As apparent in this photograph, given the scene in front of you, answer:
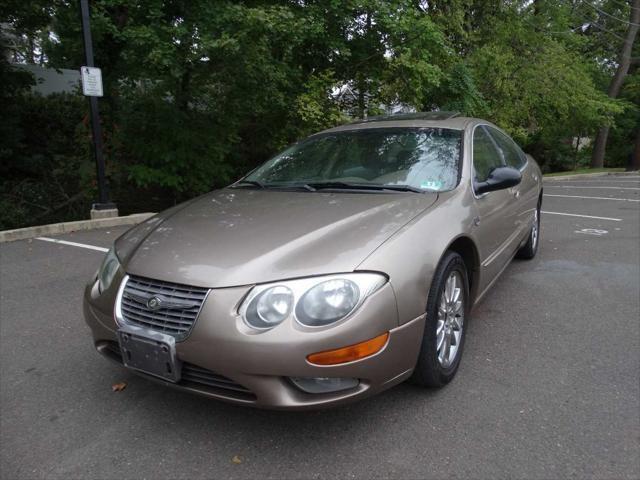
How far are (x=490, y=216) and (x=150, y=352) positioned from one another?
2253 millimetres

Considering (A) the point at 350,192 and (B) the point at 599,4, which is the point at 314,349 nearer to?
(A) the point at 350,192

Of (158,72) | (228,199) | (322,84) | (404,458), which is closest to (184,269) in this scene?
(228,199)

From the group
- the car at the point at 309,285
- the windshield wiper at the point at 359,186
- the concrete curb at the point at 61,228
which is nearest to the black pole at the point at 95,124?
the concrete curb at the point at 61,228

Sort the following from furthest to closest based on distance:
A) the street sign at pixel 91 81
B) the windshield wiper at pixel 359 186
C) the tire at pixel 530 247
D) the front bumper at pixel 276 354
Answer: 1. the street sign at pixel 91 81
2. the tire at pixel 530 247
3. the windshield wiper at pixel 359 186
4. the front bumper at pixel 276 354

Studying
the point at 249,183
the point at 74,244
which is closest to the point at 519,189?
the point at 249,183

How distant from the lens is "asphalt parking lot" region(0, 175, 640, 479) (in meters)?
2.04

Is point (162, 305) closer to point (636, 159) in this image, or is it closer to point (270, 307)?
point (270, 307)

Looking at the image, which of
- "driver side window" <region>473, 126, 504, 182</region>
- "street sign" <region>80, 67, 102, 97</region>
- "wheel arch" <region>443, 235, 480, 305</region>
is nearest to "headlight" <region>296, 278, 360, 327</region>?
"wheel arch" <region>443, 235, 480, 305</region>

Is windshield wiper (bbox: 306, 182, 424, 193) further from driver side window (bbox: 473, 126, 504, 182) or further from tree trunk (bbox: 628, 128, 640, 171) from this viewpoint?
tree trunk (bbox: 628, 128, 640, 171)

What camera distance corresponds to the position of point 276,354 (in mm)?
1885

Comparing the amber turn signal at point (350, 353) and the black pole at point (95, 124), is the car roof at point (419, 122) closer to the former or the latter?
the amber turn signal at point (350, 353)

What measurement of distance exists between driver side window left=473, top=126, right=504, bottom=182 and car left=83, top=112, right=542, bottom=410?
114 mm

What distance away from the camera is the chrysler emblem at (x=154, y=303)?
2078mm

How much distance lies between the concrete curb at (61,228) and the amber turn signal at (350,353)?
594cm
